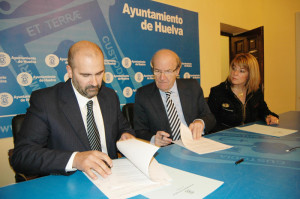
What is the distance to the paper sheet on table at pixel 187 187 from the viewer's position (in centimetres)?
75

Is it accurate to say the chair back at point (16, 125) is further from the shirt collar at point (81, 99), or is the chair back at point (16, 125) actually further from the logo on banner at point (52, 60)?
the logo on banner at point (52, 60)

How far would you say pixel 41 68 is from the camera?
7.21ft

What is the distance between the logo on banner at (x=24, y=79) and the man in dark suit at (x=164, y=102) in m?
1.26

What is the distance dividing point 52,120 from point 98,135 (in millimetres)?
344

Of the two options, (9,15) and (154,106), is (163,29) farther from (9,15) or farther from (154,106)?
(9,15)

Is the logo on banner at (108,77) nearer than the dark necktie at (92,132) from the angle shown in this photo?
No

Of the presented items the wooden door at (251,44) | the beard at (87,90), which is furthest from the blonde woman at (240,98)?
the wooden door at (251,44)

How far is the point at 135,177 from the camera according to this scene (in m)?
0.91

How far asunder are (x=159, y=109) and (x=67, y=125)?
3.14ft

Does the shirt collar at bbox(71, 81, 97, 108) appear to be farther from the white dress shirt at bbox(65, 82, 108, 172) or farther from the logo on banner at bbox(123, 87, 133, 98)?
the logo on banner at bbox(123, 87, 133, 98)

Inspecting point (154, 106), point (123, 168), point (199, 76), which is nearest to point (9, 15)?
point (154, 106)

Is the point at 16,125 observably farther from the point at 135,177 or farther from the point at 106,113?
the point at 135,177

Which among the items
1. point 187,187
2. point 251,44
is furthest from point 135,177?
point 251,44

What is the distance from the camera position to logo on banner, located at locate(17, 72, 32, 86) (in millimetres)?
2070
